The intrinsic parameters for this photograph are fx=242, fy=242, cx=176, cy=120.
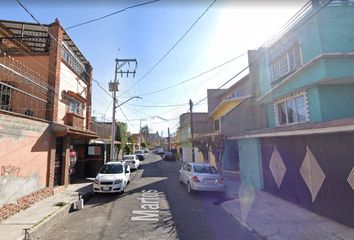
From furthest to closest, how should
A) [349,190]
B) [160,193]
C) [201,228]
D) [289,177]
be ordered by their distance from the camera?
[160,193] → [289,177] → [201,228] → [349,190]

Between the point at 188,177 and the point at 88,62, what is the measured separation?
40.8ft

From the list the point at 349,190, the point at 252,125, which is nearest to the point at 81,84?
the point at 252,125

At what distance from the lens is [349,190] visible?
6.63 meters

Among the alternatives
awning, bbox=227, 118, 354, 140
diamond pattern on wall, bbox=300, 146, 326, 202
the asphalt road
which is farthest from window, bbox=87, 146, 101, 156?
diamond pattern on wall, bbox=300, 146, 326, 202

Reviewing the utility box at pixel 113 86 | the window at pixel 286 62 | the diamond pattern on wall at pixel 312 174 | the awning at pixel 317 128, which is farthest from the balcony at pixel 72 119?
the diamond pattern on wall at pixel 312 174

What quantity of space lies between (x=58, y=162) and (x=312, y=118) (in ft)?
41.4

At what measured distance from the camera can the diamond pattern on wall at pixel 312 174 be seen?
7.84 m

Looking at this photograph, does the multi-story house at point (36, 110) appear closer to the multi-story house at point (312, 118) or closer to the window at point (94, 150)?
the window at point (94, 150)

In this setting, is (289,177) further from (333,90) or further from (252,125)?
(252,125)

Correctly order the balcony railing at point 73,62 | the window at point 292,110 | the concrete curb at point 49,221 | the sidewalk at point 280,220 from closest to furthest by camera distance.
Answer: the sidewalk at point 280,220
the concrete curb at point 49,221
the window at point 292,110
the balcony railing at point 73,62

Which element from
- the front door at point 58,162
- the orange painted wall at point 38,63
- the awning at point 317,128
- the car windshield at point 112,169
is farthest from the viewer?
the car windshield at point 112,169

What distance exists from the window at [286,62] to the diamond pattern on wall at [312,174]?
202 inches

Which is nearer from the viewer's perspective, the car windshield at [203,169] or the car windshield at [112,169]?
the car windshield at [203,169]

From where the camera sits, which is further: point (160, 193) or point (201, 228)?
point (160, 193)
